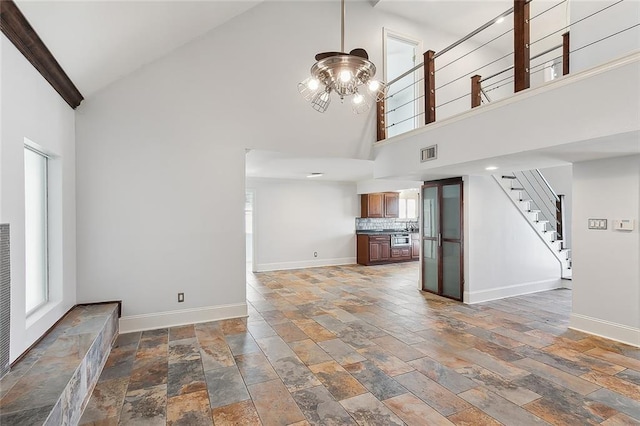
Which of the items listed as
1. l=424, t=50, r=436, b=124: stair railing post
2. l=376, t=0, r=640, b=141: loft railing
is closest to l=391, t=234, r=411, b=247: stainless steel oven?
l=376, t=0, r=640, b=141: loft railing

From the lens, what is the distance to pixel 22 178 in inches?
93.0

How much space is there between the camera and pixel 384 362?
122 inches

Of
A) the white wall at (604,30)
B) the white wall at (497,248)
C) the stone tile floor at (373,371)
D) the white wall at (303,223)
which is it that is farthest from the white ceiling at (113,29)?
the white wall at (604,30)

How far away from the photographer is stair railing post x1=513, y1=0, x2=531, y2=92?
327 centimetres

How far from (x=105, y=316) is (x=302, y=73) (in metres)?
4.06

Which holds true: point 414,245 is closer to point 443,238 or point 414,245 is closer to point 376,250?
point 376,250

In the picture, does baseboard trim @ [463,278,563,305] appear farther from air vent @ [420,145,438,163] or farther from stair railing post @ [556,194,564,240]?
air vent @ [420,145,438,163]

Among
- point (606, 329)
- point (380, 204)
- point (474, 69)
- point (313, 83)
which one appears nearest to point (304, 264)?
point (380, 204)

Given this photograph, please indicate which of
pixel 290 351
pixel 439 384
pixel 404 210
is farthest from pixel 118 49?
pixel 404 210

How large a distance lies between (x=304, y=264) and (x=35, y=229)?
618cm

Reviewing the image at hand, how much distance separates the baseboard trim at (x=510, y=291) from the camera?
5168mm

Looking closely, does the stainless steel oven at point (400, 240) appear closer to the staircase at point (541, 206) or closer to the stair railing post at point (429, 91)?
the staircase at point (541, 206)

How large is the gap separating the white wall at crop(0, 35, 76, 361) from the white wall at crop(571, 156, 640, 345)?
5588 millimetres

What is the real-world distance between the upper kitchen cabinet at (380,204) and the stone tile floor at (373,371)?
4661mm
